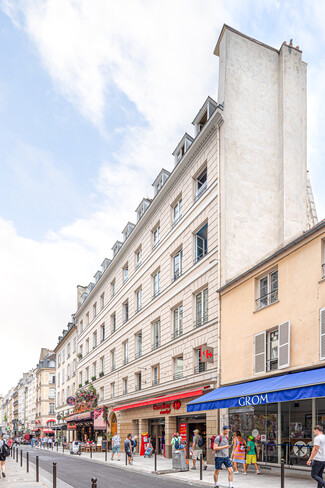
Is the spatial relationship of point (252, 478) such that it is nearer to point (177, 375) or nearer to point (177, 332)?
point (177, 375)

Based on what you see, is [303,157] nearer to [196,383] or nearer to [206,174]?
[206,174]

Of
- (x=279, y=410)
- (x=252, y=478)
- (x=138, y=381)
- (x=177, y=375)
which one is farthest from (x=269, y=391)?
(x=138, y=381)

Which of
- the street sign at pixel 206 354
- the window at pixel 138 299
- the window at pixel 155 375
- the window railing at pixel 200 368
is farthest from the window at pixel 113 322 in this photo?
the street sign at pixel 206 354

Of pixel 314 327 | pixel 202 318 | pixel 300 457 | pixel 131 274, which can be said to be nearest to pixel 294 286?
pixel 314 327

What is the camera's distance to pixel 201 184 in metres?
24.6

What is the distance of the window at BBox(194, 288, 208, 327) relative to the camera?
22453 mm

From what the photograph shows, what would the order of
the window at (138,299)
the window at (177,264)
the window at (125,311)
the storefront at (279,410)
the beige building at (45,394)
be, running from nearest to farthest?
1. the storefront at (279,410)
2. the window at (177,264)
3. the window at (138,299)
4. the window at (125,311)
5. the beige building at (45,394)

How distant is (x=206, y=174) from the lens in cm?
2386

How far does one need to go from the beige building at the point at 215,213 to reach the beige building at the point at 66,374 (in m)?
28.5

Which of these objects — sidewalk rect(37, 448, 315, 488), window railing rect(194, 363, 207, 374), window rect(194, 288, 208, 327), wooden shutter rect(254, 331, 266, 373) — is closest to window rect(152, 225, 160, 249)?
window rect(194, 288, 208, 327)

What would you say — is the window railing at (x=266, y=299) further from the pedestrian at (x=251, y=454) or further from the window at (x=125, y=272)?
the window at (x=125, y=272)

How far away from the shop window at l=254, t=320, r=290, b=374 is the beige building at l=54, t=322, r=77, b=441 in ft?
131

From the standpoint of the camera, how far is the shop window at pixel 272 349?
51.6ft

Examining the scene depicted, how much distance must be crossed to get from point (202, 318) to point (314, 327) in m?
8.57
